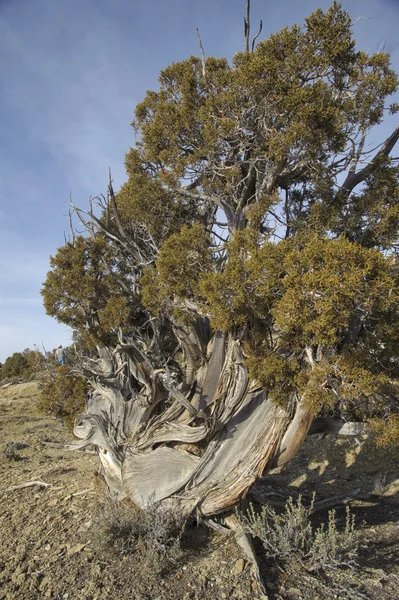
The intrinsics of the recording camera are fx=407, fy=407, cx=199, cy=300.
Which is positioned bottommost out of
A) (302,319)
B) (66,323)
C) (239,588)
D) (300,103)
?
(239,588)

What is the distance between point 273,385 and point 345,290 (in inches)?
73.3

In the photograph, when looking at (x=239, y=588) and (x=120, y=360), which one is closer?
(x=239, y=588)

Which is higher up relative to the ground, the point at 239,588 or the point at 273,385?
the point at 273,385

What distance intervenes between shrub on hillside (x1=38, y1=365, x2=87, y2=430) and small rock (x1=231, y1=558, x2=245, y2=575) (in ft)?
13.1

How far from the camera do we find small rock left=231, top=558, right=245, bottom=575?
15.6 feet

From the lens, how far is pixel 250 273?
4527 millimetres

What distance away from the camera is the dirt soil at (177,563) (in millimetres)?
4445

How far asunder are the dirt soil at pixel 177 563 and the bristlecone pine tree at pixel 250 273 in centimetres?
78

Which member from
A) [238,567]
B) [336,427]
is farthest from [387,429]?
[238,567]

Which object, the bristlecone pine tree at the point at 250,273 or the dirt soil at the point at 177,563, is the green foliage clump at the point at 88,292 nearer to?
the bristlecone pine tree at the point at 250,273

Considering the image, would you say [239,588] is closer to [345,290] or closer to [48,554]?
[48,554]

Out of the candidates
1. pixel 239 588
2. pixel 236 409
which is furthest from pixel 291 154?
pixel 239 588

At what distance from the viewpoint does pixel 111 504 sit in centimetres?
616

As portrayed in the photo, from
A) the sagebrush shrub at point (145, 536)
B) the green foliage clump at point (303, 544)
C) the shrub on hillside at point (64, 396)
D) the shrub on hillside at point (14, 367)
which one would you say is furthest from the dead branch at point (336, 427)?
the shrub on hillside at point (14, 367)
